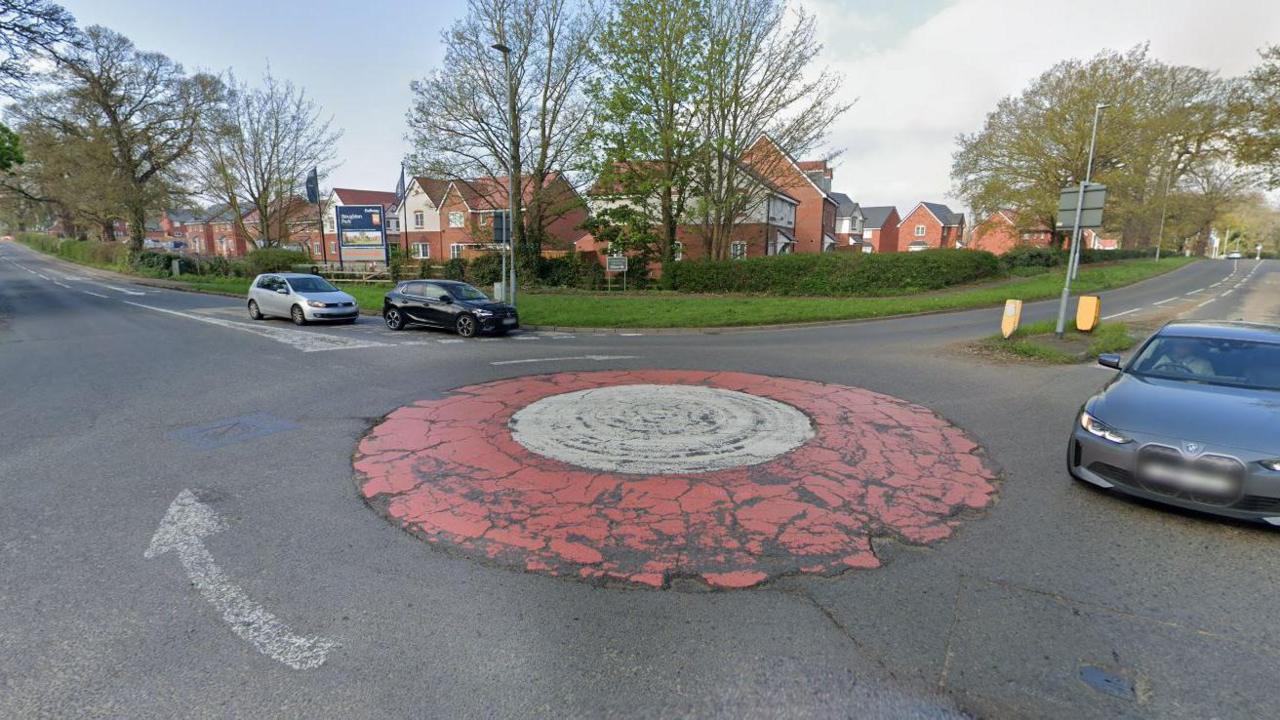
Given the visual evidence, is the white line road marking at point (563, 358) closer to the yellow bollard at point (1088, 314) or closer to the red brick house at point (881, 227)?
the yellow bollard at point (1088, 314)

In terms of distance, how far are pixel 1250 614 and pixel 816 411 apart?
4.24m

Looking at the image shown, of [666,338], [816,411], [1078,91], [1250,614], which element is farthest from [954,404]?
[1078,91]

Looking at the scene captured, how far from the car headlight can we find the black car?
12.6m

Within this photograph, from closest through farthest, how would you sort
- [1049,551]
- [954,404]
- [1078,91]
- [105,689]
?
[105,689], [1049,551], [954,404], [1078,91]

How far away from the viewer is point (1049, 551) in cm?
382

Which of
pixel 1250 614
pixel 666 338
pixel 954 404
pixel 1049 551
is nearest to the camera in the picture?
pixel 1250 614

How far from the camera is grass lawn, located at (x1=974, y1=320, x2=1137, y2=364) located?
A: 35.7 feet

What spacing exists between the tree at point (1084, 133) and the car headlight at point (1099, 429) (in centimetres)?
3519

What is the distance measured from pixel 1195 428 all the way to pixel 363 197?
7240 cm

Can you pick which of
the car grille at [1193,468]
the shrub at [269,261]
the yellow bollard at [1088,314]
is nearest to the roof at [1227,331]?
the car grille at [1193,468]

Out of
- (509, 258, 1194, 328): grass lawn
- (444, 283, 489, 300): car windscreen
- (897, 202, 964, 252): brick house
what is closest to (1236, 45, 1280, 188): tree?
(509, 258, 1194, 328): grass lawn

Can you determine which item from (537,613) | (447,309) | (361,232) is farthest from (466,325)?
(361,232)

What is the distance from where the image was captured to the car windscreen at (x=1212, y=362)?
193 inches

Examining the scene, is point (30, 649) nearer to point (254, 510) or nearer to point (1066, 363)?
point (254, 510)
